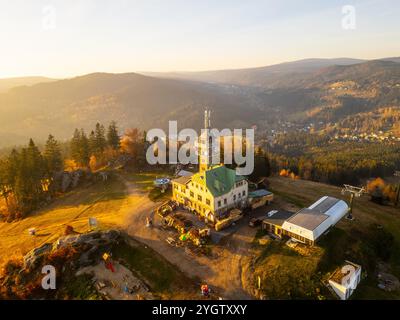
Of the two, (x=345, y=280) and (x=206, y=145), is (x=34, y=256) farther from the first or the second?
(x=345, y=280)

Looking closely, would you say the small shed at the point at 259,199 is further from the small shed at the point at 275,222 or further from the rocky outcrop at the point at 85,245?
the rocky outcrop at the point at 85,245

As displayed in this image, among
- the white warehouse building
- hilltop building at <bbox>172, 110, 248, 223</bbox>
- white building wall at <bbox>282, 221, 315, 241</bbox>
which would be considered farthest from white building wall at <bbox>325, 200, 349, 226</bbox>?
hilltop building at <bbox>172, 110, 248, 223</bbox>

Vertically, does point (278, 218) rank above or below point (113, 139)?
below

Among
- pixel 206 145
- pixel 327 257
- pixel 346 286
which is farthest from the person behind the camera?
pixel 206 145

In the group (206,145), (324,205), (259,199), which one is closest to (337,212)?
(324,205)

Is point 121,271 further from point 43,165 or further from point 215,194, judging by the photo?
point 43,165

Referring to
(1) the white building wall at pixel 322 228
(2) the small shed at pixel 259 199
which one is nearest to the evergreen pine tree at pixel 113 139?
(2) the small shed at pixel 259 199

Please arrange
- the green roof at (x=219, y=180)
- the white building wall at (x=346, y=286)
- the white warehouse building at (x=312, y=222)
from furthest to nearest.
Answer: the green roof at (x=219, y=180) → the white warehouse building at (x=312, y=222) → the white building wall at (x=346, y=286)
